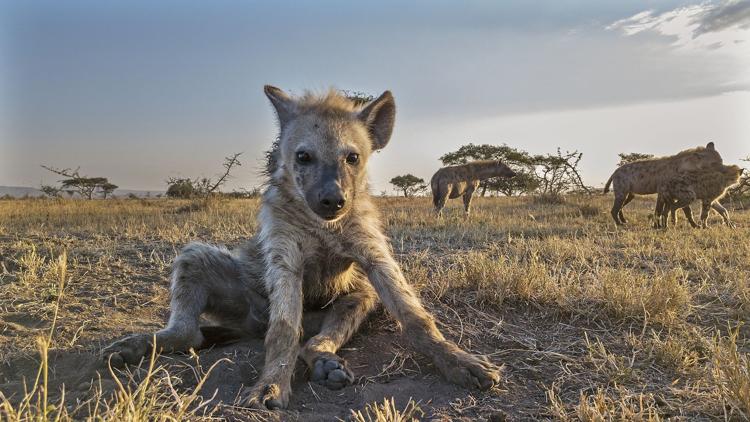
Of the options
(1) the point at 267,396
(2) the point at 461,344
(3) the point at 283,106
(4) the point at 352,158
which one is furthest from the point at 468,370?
(3) the point at 283,106

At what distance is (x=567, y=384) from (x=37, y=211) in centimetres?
1041

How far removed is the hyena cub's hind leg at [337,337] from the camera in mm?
2115

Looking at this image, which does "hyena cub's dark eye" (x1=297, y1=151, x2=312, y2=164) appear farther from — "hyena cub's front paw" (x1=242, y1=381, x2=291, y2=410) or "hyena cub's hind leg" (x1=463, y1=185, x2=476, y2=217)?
"hyena cub's hind leg" (x1=463, y1=185, x2=476, y2=217)

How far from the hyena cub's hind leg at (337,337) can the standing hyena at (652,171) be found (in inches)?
289

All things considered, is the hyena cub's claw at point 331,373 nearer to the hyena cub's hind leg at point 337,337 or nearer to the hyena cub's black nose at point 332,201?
the hyena cub's hind leg at point 337,337

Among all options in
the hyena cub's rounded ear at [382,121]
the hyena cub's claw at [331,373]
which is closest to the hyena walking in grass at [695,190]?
the hyena cub's rounded ear at [382,121]

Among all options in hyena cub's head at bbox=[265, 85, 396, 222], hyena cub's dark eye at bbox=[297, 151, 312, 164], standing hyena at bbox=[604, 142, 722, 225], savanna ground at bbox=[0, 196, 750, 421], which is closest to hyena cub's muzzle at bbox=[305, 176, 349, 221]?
hyena cub's head at bbox=[265, 85, 396, 222]

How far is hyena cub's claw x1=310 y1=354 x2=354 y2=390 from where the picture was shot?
209 cm

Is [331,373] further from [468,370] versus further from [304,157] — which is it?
[304,157]

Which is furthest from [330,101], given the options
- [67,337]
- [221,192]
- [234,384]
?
[221,192]

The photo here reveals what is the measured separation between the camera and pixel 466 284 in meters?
3.33

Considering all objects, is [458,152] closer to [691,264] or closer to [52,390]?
[691,264]

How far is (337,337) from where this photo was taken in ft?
8.01

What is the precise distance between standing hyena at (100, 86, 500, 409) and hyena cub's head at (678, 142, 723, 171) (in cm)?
804
